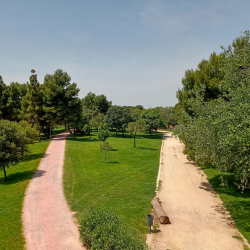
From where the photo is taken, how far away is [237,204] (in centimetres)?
1627

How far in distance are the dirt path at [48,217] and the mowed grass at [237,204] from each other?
9565 mm

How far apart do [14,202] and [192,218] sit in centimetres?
1251

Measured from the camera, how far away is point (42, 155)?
3053 centimetres

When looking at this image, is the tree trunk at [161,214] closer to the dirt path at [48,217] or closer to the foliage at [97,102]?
the dirt path at [48,217]

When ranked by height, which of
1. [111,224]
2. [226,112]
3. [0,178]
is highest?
[226,112]

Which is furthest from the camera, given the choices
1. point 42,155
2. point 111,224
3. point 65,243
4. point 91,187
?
point 42,155

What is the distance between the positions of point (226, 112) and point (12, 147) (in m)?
18.3

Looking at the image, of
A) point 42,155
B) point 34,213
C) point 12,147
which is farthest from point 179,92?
point 34,213

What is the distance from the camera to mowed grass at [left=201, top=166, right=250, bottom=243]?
518 inches

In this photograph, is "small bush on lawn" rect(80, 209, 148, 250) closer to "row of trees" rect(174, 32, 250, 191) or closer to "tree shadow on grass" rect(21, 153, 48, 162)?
"row of trees" rect(174, 32, 250, 191)

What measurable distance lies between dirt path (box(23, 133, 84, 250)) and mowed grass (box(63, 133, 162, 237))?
2.61 ft

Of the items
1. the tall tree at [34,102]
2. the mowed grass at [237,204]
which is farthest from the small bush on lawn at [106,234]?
the tall tree at [34,102]

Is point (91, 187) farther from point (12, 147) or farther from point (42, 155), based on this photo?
point (42, 155)

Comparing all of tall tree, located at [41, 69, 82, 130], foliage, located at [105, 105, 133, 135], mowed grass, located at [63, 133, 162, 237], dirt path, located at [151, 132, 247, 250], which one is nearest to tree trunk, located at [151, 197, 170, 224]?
dirt path, located at [151, 132, 247, 250]
